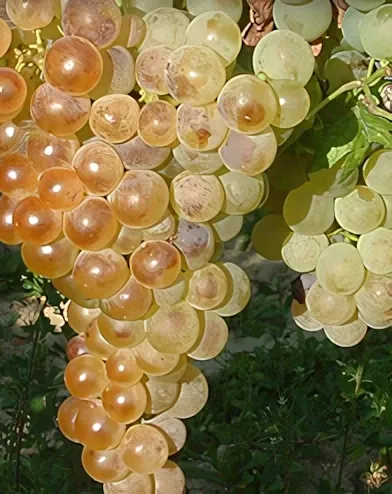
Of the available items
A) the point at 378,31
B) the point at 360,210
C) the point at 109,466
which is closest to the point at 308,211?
the point at 360,210

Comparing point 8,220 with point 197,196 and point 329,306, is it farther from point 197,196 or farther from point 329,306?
point 329,306


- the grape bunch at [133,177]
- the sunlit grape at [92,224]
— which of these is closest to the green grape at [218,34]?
the grape bunch at [133,177]

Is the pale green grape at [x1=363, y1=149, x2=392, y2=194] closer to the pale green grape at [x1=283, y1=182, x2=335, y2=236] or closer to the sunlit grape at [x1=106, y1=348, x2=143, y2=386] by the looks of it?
the pale green grape at [x1=283, y1=182, x2=335, y2=236]

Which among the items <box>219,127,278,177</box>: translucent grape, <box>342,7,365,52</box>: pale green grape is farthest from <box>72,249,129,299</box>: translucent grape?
<box>342,7,365,52</box>: pale green grape

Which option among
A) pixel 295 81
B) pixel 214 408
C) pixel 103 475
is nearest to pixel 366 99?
pixel 295 81

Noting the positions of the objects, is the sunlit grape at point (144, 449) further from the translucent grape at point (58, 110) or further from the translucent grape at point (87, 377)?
the translucent grape at point (58, 110)

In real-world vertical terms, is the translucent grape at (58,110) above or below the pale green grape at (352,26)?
below

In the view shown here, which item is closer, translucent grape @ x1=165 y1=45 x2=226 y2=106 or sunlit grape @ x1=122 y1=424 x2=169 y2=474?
translucent grape @ x1=165 y1=45 x2=226 y2=106
